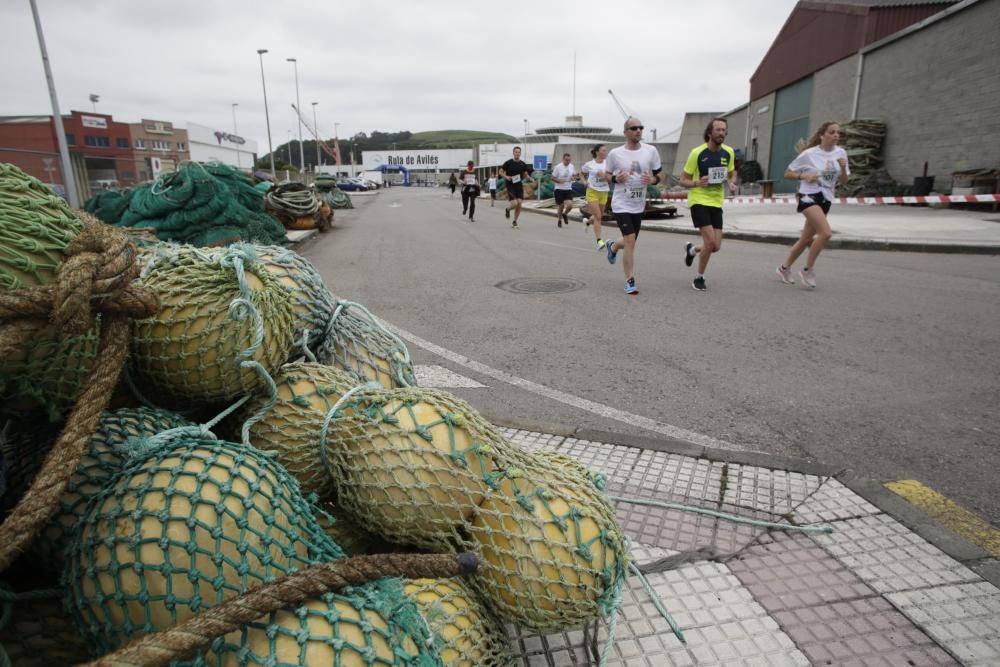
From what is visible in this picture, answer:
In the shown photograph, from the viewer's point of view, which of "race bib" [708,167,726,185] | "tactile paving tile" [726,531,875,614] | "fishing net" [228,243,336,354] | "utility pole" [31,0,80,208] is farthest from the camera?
"utility pole" [31,0,80,208]

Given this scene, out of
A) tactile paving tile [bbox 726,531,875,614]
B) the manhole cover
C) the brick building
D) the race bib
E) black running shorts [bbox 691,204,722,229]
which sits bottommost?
the manhole cover

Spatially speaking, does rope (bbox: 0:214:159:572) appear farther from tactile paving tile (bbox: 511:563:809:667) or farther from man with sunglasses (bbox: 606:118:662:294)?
man with sunglasses (bbox: 606:118:662:294)

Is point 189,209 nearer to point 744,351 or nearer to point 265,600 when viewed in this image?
point 744,351

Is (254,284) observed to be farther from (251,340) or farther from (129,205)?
(129,205)

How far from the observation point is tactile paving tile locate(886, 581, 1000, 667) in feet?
6.56

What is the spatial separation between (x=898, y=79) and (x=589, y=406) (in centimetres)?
2319

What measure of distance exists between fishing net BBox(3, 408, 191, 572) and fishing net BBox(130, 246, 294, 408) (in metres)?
0.16

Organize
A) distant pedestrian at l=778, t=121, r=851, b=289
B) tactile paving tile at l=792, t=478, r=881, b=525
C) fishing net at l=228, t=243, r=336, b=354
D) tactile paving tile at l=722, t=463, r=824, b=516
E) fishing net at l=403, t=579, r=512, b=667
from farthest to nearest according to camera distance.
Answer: distant pedestrian at l=778, t=121, r=851, b=289, tactile paving tile at l=722, t=463, r=824, b=516, tactile paving tile at l=792, t=478, r=881, b=525, fishing net at l=228, t=243, r=336, b=354, fishing net at l=403, t=579, r=512, b=667

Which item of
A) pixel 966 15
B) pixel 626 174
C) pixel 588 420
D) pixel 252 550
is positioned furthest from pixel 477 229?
pixel 252 550

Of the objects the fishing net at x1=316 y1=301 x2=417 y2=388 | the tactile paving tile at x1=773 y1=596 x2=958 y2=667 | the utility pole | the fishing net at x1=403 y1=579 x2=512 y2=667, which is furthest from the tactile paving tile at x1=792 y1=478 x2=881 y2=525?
the utility pole

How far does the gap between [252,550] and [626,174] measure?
7.61m

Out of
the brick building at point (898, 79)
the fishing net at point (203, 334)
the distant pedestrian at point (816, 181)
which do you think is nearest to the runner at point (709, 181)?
the distant pedestrian at point (816, 181)

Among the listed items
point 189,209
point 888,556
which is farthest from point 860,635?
point 189,209

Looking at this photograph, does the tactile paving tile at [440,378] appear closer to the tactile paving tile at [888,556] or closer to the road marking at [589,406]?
the road marking at [589,406]
